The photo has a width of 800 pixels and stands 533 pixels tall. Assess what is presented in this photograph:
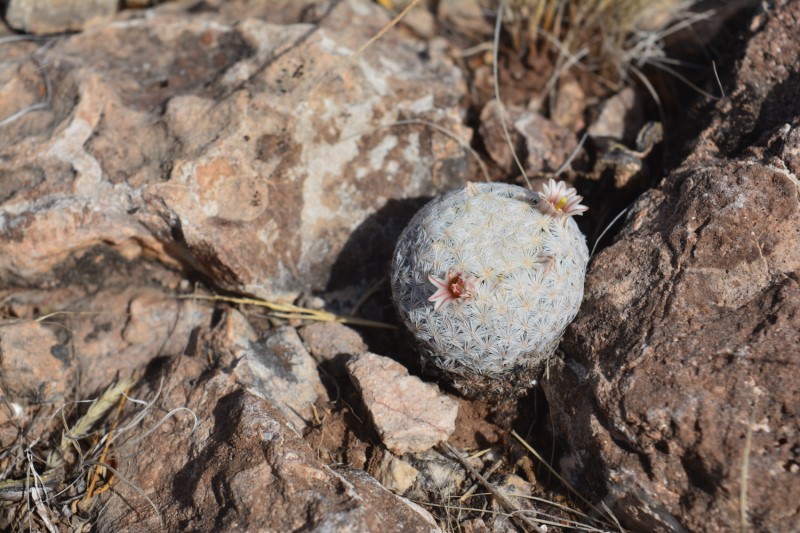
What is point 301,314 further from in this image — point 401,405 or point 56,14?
point 56,14

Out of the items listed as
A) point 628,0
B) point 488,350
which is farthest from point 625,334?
point 628,0

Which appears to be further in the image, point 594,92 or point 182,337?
point 594,92

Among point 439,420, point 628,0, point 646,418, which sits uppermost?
point 628,0

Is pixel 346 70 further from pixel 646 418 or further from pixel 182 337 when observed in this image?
pixel 646 418

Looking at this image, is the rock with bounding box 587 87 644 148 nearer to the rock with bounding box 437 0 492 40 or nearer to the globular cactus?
the rock with bounding box 437 0 492 40

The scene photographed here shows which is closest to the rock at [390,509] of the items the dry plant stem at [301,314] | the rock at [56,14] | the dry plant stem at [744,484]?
the dry plant stem at [301,314]

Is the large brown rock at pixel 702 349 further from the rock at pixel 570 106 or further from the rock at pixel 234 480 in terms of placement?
the rock at pixel 570 106

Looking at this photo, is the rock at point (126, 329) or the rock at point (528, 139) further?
the rock at point (528, 139)
